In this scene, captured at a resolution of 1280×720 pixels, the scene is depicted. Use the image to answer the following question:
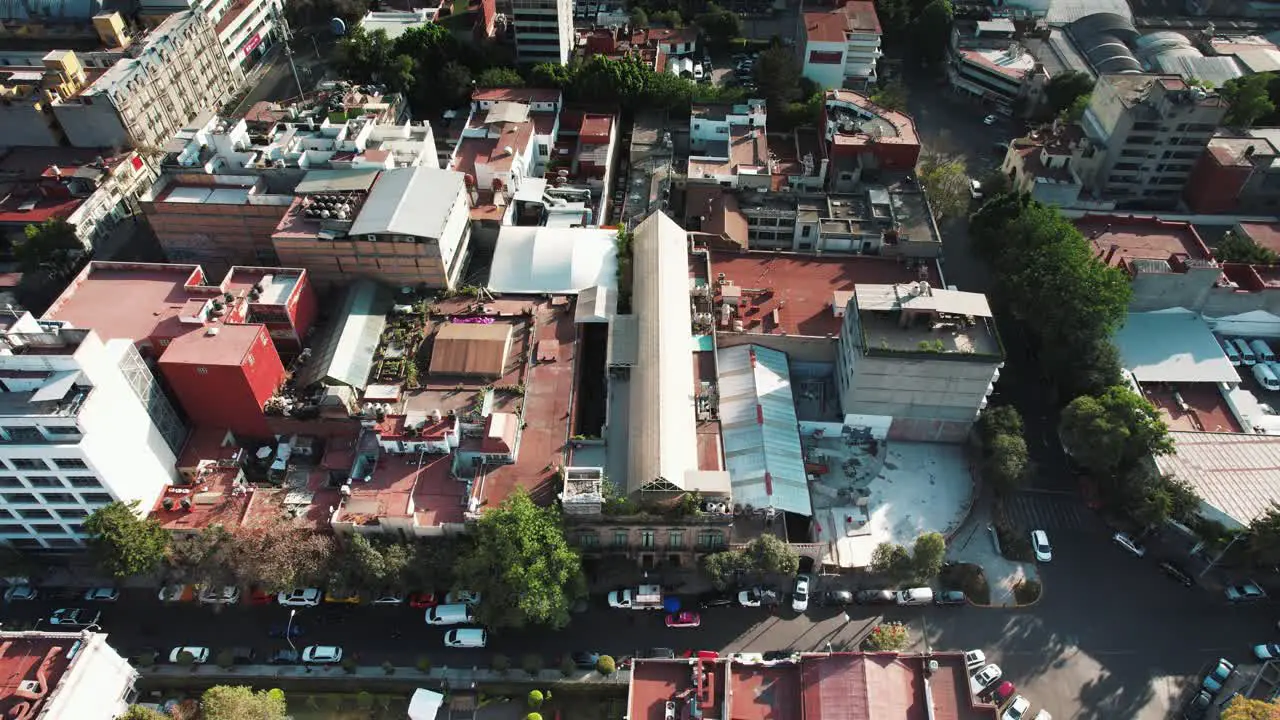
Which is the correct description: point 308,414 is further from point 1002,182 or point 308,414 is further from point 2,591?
point 1002,182

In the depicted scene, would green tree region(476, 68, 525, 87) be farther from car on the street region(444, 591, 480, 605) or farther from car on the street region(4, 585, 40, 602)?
car on the street region(4, 585, 40, 602)

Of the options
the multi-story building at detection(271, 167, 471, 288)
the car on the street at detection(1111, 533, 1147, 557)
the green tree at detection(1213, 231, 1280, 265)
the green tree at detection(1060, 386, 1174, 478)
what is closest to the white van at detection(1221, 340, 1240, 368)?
the green tree at detection(1213, 231, 1280, 265)

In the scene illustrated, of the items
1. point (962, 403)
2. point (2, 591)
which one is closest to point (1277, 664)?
point (962, 403)

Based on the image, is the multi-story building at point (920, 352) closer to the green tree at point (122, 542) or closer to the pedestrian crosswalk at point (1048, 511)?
the pedestrian crosswalk at point (1048, 511)

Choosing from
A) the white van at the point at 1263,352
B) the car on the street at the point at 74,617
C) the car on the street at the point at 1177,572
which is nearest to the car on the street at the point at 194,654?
the car on the street at the point at 74,617

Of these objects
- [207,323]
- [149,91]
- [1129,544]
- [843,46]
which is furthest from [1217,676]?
[149,91]

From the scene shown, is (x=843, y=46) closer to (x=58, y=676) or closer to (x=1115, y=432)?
(x=1115, y=432)
